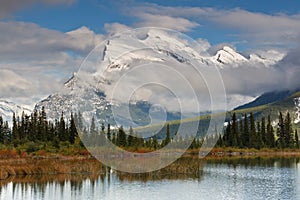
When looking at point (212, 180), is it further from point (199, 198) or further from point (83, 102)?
point (83, 102)

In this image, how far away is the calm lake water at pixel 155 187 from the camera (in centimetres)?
4438

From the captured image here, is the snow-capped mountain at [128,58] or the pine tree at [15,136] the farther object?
the pine tree at [15,136]

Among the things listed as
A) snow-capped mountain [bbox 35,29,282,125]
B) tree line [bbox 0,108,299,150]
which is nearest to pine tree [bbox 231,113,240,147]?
tree line [bbox 0,108,299,150]

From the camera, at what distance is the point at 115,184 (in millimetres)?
51844

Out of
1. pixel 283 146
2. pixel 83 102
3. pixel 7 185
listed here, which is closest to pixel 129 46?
pixel 83 102

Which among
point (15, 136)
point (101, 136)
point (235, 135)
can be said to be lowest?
point (101, 136)

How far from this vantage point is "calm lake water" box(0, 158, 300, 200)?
146ft

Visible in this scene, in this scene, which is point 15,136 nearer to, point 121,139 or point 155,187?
point 121,139

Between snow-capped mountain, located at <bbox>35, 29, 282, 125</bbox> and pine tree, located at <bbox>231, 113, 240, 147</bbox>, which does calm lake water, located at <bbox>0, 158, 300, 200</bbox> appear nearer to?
snow-capped mountain, located at <bbox>35, 29, 282, 125</bbox>

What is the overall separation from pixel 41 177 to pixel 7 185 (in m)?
7.73

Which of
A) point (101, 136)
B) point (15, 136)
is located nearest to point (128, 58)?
point (101, 136)

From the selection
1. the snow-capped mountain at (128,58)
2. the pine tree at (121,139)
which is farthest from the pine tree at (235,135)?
the snow-capped mountain at (128,58)

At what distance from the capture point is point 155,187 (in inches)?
1933

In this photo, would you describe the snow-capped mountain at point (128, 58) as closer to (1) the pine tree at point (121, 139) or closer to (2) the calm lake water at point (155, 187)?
(2) the calm lake water at point (155, 187)
